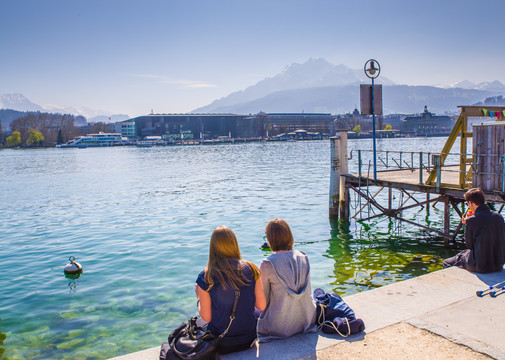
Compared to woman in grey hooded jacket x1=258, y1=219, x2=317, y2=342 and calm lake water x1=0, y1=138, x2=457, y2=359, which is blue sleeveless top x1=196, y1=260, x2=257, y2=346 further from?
calm lake water x1=0, y1=138, x2=457, y2=359

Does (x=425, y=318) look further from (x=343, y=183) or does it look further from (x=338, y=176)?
(x=343, y=183)

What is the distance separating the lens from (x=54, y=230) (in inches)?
826

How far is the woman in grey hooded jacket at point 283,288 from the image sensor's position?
5473mm

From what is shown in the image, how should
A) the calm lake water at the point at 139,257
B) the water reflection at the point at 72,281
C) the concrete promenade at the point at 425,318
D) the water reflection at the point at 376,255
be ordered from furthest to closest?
the water reflection at the point at 72,281
the water reflection at the point at 376,255
the calm lake water at the point at 139,257
the concrete promenade at the point at 425,318

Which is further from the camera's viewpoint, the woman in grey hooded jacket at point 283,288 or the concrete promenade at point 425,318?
the woman in grey hooded jacket at point 283,288

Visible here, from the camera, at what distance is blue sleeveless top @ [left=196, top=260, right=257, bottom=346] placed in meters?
5.14

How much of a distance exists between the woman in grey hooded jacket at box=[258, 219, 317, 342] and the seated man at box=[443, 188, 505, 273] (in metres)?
3.71

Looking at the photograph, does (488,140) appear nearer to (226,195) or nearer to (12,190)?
(226,195)

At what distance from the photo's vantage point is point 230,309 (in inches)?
205

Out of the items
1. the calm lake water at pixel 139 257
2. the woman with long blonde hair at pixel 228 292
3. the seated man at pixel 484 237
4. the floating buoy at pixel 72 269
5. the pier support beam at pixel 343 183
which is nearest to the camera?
the woman with long blonde hair at pixel 228 292

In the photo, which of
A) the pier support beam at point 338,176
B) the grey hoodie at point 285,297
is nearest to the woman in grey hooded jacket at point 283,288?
the grey hoodie at point 285,297

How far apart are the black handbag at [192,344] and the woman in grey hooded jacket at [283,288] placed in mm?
575

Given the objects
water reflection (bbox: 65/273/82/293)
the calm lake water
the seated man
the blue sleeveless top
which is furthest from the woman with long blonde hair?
water reflection (bbox: 65/273/82/293)

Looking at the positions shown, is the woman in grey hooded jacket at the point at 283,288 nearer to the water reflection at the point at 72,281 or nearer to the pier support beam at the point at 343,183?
the water reflection at the point at 72,281
